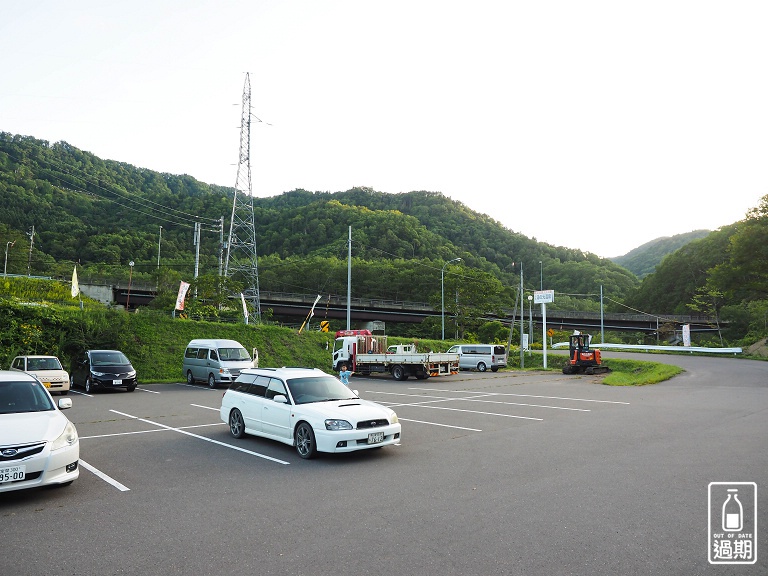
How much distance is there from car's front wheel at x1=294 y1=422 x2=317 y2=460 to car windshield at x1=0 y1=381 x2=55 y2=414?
12.4 feet

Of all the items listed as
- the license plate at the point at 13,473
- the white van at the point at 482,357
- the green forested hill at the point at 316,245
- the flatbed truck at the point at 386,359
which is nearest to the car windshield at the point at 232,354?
the flatbed truck at the point at 386,359

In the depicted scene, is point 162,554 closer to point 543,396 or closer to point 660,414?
point 660,414

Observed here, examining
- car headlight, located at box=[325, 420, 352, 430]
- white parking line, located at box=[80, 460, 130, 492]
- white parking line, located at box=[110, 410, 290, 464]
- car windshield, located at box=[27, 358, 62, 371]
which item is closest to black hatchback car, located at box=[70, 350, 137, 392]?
car windshield, located at box=[27, 358, 62, 371]

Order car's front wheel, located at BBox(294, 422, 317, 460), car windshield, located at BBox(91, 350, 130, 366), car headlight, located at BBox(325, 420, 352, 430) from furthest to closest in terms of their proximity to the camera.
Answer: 1. car windshield, located at BBox(91, 350, 130, 366)
2. car's front wheel, located at BBox(294, 422, 317, 460)
3. car headlight, located at BBox(325, 420, 352, 430)

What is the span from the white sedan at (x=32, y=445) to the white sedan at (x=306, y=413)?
3464mm

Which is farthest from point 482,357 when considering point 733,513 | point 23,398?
point 23,398

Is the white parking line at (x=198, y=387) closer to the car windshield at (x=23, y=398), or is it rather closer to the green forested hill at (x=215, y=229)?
the car windshield at (x=23, y=398)

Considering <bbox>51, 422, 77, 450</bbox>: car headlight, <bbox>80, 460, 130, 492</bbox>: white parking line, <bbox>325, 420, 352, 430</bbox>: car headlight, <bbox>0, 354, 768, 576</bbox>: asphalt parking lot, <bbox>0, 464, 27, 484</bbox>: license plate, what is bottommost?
<bbox>80, 460, 130, 492</bbox>: white parking line

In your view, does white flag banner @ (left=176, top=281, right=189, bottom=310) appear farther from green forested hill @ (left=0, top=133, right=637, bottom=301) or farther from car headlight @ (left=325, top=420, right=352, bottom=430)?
green forested hill @ (left=0, top=133, right=637, bottom=301)

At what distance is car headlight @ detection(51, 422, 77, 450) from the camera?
6.65 metres

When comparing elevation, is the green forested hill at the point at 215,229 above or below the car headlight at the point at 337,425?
above

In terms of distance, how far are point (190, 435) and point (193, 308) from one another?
86.5ft

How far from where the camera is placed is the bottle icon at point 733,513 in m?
5.59

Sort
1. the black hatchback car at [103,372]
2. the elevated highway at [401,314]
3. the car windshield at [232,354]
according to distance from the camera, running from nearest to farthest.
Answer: the black hatchback car at [103,372]
the car windshield at [232,354]
the elevated highway at [401,314]
